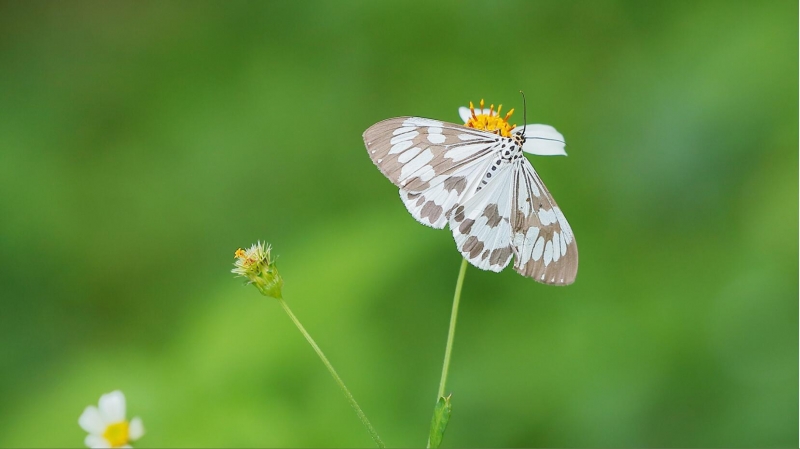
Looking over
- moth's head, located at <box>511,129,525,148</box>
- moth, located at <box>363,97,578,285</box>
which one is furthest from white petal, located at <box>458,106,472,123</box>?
moth, located at <box>363,97,578,285</box>

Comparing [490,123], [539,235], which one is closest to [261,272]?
[539,235]

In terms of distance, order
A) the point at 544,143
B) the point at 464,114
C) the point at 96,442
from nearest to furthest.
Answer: the point at 96,442, the point at 544,143, the point at 464,114

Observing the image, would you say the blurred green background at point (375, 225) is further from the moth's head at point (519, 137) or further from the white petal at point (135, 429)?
the moth's head at point (519, 137)

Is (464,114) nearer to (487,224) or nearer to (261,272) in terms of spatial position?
(487,224)

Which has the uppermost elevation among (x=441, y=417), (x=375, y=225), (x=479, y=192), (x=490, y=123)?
(x=375, y=225)

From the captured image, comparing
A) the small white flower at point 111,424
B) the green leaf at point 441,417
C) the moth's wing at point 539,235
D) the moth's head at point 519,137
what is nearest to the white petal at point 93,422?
the small white flower at point 111,424

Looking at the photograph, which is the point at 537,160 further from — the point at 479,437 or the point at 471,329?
the point at 479,437
